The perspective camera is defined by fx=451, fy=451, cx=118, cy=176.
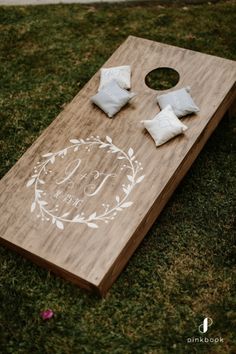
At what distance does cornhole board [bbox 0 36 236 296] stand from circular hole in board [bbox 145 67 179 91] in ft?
1.87

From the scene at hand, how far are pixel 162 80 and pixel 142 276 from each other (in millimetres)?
1887

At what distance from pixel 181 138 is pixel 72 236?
3.12 ft

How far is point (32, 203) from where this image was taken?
2.81m

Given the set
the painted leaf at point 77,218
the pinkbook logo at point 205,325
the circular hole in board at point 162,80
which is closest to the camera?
the pinkbook logo at point 205,325

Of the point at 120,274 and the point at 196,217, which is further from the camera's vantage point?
the point at 196,217

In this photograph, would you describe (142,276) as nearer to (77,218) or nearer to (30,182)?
(77,218)

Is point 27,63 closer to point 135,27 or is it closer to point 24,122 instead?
point 24,122

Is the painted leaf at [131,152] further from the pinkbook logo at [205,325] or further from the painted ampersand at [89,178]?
the pinkbook logo at [205,325]

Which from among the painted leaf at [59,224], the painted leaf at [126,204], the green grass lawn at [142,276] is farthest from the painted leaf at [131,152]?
the painted leaf at [59,224]

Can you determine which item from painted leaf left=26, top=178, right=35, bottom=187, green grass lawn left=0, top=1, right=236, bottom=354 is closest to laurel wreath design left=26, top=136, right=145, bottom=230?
painted leaf left=26, top=178, right=35, bottom=187

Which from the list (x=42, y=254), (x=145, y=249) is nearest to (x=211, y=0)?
(x=145, y=249)

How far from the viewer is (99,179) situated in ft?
9.29

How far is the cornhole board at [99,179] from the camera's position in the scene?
260cm

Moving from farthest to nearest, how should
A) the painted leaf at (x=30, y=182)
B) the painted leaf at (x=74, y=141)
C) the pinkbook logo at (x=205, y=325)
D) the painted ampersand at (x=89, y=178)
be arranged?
the painted leaf at (x=74, y=141), the painted leaf at (x=30, y=182), the painted ampersand at (x=89, y=178), the pinkbook logo at (x=205, y=325)
